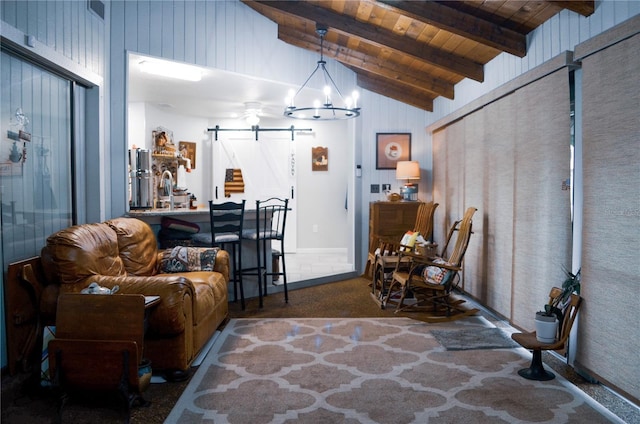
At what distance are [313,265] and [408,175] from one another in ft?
6.68

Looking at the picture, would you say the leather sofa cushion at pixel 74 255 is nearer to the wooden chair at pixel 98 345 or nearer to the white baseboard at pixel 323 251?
the wooden chair at pixel 98 345

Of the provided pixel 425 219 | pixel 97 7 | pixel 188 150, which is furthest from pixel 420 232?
pixel 188 150

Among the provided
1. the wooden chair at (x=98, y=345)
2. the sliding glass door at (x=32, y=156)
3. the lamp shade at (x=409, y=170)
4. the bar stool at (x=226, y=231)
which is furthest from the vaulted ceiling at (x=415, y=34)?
the wooden chair at (x=98, y=345)

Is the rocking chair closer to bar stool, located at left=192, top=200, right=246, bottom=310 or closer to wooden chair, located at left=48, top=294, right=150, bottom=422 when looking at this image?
bar stool, located at left=192, top=200, right=246, bottom=310

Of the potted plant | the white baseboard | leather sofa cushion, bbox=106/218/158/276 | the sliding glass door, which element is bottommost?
the white baseboard

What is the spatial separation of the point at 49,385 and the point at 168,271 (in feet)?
5.04

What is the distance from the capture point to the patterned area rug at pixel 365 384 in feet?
8.13

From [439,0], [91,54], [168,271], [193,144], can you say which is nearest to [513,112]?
[439,0]

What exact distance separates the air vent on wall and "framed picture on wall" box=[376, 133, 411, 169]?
12.3 feet

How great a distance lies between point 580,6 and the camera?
2.91 m

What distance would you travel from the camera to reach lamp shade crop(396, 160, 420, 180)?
20.4 feet

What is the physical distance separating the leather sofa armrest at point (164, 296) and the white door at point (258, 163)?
210 inches

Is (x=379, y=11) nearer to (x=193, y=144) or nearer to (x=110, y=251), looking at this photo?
(x=110, y=251)

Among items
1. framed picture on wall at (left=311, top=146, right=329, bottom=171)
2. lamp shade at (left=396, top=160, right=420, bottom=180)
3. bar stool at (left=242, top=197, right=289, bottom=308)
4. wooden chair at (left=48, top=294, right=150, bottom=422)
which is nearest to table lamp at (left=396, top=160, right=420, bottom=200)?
lamp shade at (left=396, top=160, right=420, bottom=180)
